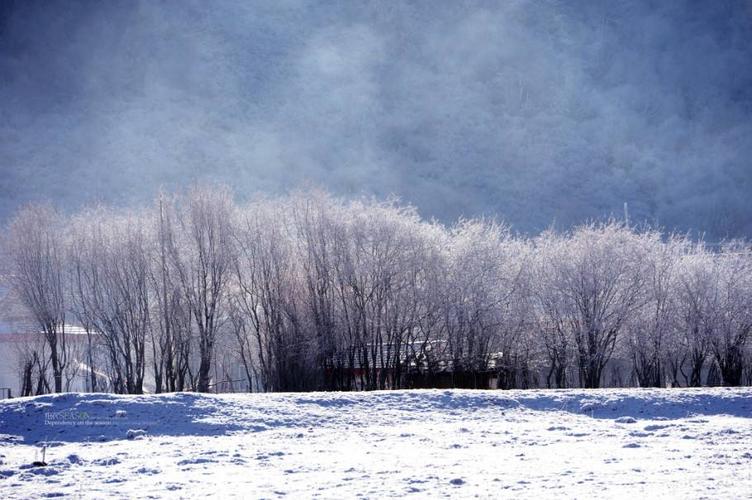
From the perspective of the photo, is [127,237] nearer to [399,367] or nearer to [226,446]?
[399,367]

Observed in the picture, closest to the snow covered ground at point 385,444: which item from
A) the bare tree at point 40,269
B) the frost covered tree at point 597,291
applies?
the frost covered tree at point 597,291

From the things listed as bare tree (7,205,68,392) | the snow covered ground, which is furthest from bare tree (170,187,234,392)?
the snow covered ground

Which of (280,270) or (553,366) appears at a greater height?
(280,270)

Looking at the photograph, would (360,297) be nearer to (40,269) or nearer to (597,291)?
(597,291)

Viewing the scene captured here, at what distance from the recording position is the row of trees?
3906 cm

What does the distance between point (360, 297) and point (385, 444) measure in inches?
897

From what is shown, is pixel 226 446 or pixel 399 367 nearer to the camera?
pixel 226 446

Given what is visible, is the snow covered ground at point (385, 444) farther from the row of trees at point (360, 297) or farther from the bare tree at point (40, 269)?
the bare tree at point (40, 269)

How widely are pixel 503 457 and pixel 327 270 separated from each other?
86.6 ft

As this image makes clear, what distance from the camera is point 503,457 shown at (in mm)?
14750

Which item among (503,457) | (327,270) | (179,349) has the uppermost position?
(327,270)

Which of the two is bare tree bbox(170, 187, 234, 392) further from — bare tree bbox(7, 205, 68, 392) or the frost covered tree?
the frost covered tree

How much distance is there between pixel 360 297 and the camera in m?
39.9

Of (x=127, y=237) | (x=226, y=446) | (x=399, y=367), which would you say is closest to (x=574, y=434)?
(x=226, y=446)
